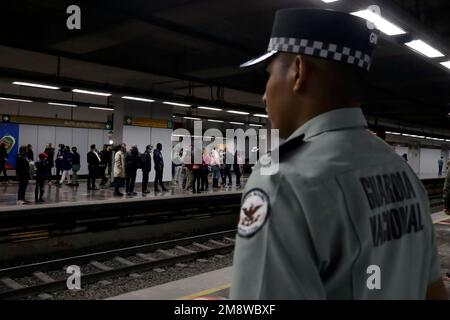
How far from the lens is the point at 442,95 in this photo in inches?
698

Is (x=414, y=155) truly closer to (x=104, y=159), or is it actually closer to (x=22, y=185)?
(x=104, y=159)

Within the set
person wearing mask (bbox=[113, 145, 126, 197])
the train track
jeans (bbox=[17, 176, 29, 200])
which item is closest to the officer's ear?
the train track

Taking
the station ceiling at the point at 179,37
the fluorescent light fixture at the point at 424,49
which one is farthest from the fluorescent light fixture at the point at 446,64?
the fluorescent light fixture at the point at 424,49

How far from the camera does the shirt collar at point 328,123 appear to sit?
104cm

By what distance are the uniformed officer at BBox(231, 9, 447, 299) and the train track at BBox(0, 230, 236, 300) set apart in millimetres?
5664

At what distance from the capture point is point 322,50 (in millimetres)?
1063

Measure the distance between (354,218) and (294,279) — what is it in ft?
0.66

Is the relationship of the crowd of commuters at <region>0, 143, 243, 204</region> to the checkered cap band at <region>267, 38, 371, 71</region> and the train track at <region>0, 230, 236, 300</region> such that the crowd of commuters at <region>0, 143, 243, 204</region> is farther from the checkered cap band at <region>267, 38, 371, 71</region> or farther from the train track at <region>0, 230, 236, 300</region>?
the checkered cap band at <region>267, 38, 371, 71</region>

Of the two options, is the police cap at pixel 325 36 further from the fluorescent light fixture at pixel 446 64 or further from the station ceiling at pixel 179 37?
the fluorescent light fixture at pixel 446 64

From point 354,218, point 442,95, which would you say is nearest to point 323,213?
point 354,218

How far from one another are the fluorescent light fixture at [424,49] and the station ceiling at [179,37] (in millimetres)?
115

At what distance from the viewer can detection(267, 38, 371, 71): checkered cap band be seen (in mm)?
1063
